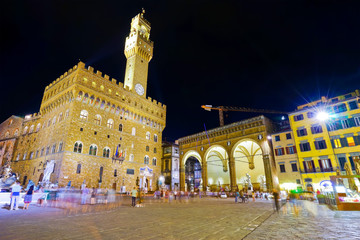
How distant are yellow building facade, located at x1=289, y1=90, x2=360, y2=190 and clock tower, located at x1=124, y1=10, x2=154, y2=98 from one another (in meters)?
26.5

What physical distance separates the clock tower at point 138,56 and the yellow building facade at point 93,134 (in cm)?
20

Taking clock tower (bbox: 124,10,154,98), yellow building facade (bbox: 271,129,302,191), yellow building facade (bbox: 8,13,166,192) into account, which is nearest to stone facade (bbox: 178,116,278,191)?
yellow building facade (bbox: 271,129,302,191)

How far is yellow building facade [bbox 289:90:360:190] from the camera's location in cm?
2077

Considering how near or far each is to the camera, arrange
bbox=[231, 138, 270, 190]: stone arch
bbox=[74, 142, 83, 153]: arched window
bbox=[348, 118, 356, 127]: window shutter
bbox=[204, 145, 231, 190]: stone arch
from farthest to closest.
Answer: bbox=[204, 145, 231, 190]: stone arch, bbox=[231, 138, 270, 190]: stone arch, bbox=[74, 142, 83, 153]: arched window, bbox=[348, 118, 356, 127]: window shutter

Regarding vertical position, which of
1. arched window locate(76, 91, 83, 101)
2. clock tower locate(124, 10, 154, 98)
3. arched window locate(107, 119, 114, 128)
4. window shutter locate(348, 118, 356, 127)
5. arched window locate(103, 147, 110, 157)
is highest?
clock tower locate(124, 10, 154, 98)

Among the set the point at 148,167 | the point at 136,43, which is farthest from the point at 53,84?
the point at 148,167

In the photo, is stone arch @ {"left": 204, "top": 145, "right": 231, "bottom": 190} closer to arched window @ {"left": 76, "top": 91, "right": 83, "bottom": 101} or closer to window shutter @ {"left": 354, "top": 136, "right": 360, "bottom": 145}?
window shutter @ {"left": 354, "top": 136, "right": 360, "bottom": 145}

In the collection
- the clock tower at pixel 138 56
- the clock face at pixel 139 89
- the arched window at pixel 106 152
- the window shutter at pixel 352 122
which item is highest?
the clock tower at pixel 138 56

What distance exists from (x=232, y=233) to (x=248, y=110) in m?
45.3

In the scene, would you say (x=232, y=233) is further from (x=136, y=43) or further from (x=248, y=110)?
(x=248, y=110)

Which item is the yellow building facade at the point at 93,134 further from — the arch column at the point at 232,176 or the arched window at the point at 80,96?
the arch column at the point at 232,176

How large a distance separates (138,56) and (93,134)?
17932mm

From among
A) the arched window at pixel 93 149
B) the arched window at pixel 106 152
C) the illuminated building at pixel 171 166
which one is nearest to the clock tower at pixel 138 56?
the arched window at pixel 106 152

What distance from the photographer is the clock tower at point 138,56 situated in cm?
3297
